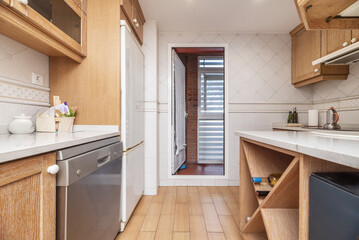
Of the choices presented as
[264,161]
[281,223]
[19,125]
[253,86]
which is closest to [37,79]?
[19,125]

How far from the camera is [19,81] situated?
143 cm

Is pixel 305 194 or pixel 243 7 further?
pixel 243 7

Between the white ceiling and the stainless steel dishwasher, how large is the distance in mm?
1701

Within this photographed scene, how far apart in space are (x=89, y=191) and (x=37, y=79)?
3.49ft

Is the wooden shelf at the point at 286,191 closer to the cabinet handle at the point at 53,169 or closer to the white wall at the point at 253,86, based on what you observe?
the cabinet handle at the point at 53,169

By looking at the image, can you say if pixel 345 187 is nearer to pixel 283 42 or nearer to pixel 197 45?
pixel 197 45

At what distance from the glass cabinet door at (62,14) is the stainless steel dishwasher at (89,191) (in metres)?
0.84

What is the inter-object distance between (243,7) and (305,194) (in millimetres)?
2253

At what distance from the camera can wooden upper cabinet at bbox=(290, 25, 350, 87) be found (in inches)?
93.7

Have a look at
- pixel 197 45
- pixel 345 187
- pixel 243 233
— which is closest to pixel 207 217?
pixel 243 233

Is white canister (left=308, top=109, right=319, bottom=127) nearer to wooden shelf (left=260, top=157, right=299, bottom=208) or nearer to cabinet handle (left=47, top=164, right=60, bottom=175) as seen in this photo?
wooden shelf (left=260, top=157, right=299, bottom=208)

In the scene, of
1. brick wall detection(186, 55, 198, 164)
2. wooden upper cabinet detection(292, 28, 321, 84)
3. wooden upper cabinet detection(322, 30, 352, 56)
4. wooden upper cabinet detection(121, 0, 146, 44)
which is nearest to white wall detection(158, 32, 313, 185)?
wooden upper cabinet detection(292, 28, 321, 84)

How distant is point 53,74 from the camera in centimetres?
171

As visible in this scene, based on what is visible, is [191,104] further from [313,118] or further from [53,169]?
[53,169]
